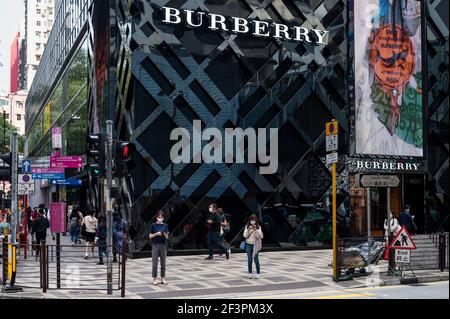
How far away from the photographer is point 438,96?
2905 cm

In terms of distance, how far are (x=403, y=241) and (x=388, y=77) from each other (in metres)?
11.4

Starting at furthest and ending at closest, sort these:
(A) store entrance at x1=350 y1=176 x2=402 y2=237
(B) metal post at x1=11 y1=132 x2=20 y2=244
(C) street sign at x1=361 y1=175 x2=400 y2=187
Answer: (A) store entrance at x1=350 y1=176 x2=402 y2=237, (C) street sign at x1=361 y1=175 x2=400 y2=187, (B) metal post at x1=11 y1=132 x2=20 y2=244

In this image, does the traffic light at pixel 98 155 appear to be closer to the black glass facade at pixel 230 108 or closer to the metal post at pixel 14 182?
the metal post at pixel 14 182

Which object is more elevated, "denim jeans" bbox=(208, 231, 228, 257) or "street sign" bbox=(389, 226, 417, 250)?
"street sign" bbox=(389, 226, 417, 250)

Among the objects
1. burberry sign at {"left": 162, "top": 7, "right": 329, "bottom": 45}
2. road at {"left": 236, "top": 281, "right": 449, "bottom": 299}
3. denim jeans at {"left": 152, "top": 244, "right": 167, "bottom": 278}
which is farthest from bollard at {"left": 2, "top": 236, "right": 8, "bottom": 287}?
burberry sign at {"left": 162, "top": 7, "right": 329, "bottom": 45}

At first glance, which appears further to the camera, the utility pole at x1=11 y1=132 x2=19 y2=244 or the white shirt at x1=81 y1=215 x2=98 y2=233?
the white shirt at x1=81 y1=215 x2=98 y2=233

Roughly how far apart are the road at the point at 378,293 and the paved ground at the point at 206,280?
0.18m

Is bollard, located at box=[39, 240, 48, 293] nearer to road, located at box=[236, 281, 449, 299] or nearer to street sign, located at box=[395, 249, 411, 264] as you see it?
road, located at box=[236, 281, 449, 299]

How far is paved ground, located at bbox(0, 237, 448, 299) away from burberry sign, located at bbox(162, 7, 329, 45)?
29.6 ft

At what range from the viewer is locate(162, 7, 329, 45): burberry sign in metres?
22.2

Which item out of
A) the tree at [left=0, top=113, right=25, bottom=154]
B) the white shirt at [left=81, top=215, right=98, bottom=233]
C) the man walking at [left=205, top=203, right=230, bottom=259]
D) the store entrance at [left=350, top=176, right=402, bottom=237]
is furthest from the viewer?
the tree at [left=0, top=113, right=25, bottom=154]

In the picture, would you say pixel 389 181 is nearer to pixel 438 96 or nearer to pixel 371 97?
pixel 371 97

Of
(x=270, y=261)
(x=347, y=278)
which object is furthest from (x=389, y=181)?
(x=270, y=261)

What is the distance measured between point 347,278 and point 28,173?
13660 mm
